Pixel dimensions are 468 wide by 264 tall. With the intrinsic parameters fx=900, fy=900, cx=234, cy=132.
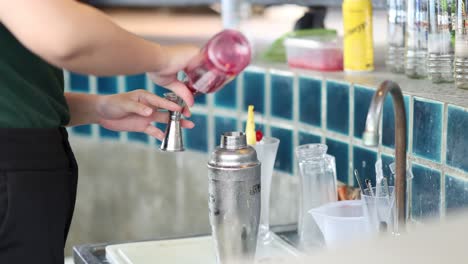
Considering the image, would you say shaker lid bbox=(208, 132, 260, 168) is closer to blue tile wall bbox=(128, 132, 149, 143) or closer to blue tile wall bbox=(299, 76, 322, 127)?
blue tile wall bbox=(299, 76, 322, 127)

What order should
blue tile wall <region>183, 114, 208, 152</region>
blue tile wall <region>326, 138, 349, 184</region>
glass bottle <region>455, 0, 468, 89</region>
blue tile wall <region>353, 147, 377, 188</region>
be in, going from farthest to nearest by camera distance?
1. blue tile wall <region>183, 114, 208, 152</region>
2. blue tile wall <region>326, 138, 349, 184</region>
3. blue tile wall <region>353, 147, 377, 188</region>
4. glass bottle <region>455, 0, 468, 89</region>

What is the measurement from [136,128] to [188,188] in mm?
1013

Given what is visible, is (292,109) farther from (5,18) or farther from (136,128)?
(5,18)

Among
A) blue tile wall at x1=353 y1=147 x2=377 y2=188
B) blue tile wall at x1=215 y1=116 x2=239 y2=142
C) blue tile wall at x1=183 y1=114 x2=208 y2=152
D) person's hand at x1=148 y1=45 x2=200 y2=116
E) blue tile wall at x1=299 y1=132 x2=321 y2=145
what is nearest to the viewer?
person's hand at x1=148 y1=45 x2=200 y2=116

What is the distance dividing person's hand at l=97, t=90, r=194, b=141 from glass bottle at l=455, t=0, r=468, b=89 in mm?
518

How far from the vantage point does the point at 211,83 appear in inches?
53.2

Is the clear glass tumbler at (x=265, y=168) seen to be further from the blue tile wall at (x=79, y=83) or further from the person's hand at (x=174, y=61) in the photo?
the blue tile wall at (x=79, y=83)

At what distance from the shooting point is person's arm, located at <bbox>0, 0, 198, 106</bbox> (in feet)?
3.99

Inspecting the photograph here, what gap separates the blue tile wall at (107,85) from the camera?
106 inches

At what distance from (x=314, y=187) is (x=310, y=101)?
1.12 feet

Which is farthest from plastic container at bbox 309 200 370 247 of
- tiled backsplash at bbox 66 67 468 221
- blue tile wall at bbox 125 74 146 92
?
blue tile wall at bbox 125 74 146 92

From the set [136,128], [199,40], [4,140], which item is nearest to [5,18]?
[4,140]

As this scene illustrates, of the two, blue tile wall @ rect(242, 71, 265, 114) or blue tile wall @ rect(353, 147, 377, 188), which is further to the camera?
blue tile wall @ rect(242, 71, 265, 114)

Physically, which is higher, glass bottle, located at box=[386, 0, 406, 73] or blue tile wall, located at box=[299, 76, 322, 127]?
glass bottle, located at box=[386, 0, 406, 73]
